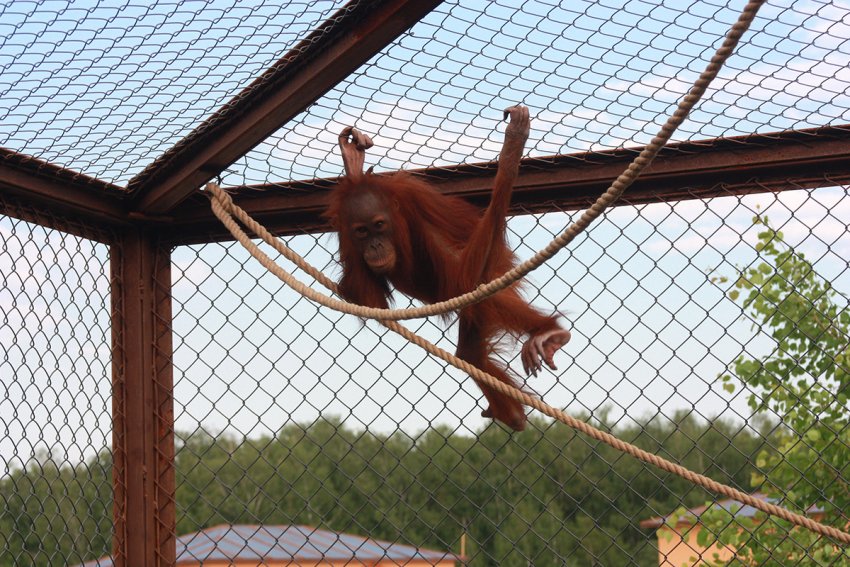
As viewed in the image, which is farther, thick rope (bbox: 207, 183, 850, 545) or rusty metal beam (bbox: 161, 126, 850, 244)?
rusty metal beam (bbox: 161, 126, 850, 244)

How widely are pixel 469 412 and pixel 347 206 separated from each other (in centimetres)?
83

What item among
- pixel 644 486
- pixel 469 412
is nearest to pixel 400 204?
pixel 469 412

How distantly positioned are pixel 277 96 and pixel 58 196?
0.87 m

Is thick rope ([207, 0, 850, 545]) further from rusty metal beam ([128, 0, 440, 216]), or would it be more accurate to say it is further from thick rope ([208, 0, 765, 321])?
rusty metal beam ([128, 0, 440, 216])

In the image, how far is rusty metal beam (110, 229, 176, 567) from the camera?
336 cm

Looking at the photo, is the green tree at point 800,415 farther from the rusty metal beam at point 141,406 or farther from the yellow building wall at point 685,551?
the rusty metal beam at point 141,406

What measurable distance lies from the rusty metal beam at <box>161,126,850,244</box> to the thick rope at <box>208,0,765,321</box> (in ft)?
1.54

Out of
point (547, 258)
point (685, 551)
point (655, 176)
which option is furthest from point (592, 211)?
point (685, 551)

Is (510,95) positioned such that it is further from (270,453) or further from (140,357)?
(270,453)

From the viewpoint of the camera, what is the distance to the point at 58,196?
324cm

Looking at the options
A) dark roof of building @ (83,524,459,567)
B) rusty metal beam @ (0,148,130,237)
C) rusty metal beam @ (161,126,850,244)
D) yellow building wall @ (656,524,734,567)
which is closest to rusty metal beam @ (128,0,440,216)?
rusty metal beam @ (0,148,130,237)

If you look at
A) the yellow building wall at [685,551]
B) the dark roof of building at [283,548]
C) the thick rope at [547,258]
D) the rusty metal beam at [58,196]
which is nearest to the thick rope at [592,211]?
the thick rope at [547,258]

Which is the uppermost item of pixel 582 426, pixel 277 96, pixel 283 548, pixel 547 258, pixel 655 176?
pixel 277 96

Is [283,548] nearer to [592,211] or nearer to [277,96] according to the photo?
[277,96]
